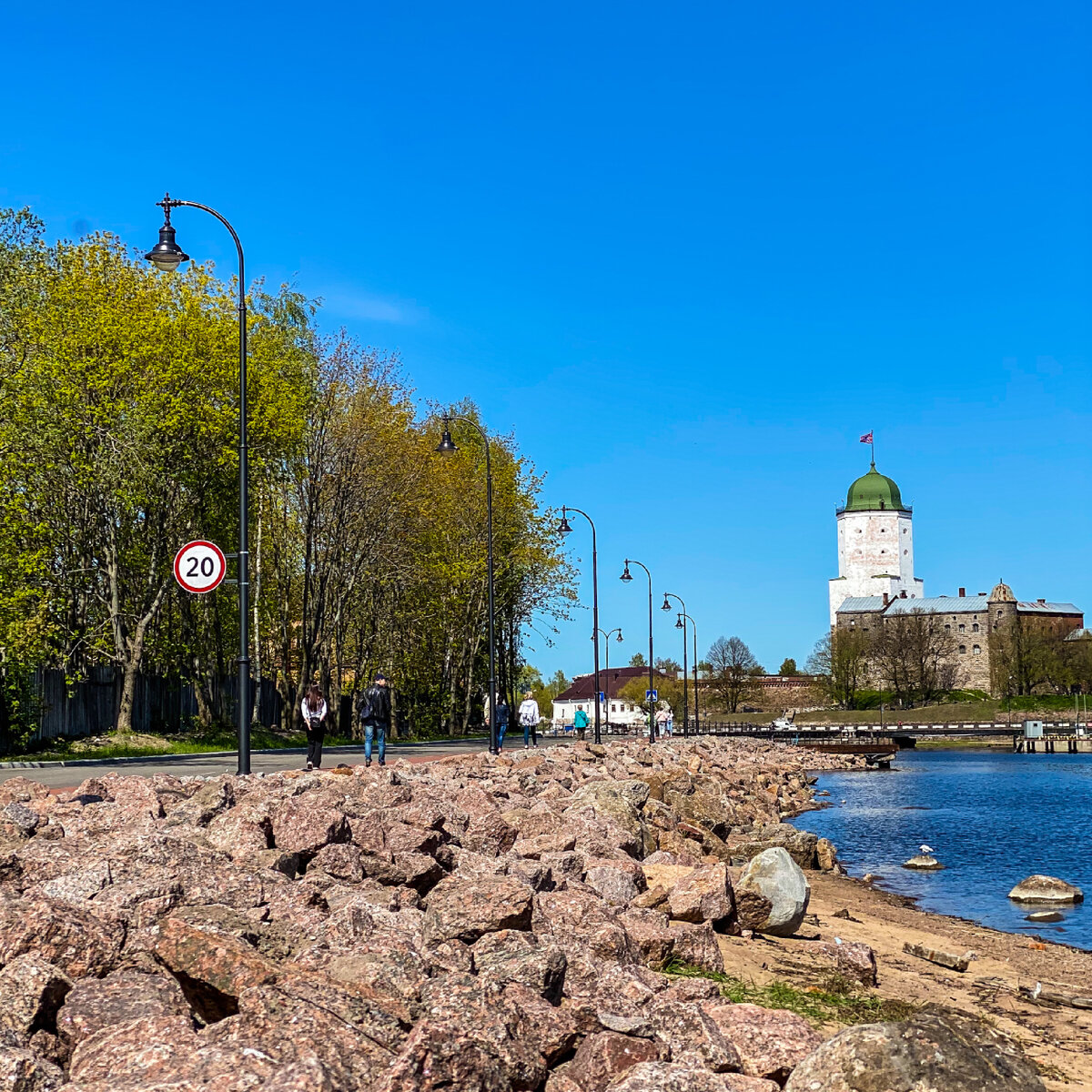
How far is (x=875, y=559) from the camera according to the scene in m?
184

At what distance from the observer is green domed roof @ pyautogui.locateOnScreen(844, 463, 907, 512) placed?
18662 cm

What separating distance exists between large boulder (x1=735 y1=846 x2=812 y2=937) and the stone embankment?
2 cm

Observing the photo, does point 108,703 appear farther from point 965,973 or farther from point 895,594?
point 895,594

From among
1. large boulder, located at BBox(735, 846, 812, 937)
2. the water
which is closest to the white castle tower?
the water

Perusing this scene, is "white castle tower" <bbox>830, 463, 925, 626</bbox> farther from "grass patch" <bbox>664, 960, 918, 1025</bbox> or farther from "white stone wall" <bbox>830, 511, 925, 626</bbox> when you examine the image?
"grass patch" <bbox>664, 960, 918, 1025</bbox>

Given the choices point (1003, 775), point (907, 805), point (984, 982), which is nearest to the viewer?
point (984, 982)

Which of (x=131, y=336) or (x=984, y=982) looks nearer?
(x=984, y=982)

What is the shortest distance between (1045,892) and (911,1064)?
17.2m

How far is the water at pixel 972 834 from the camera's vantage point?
21.1 metres

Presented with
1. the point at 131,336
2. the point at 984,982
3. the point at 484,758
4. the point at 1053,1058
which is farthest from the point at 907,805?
the point at 1053,1058

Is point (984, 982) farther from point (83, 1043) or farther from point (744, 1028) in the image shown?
point (83, 1043)

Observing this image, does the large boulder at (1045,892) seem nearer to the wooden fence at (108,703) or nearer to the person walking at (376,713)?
the person walking at (376,713)

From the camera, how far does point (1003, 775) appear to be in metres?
66.4

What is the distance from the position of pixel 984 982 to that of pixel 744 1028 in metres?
7.08
